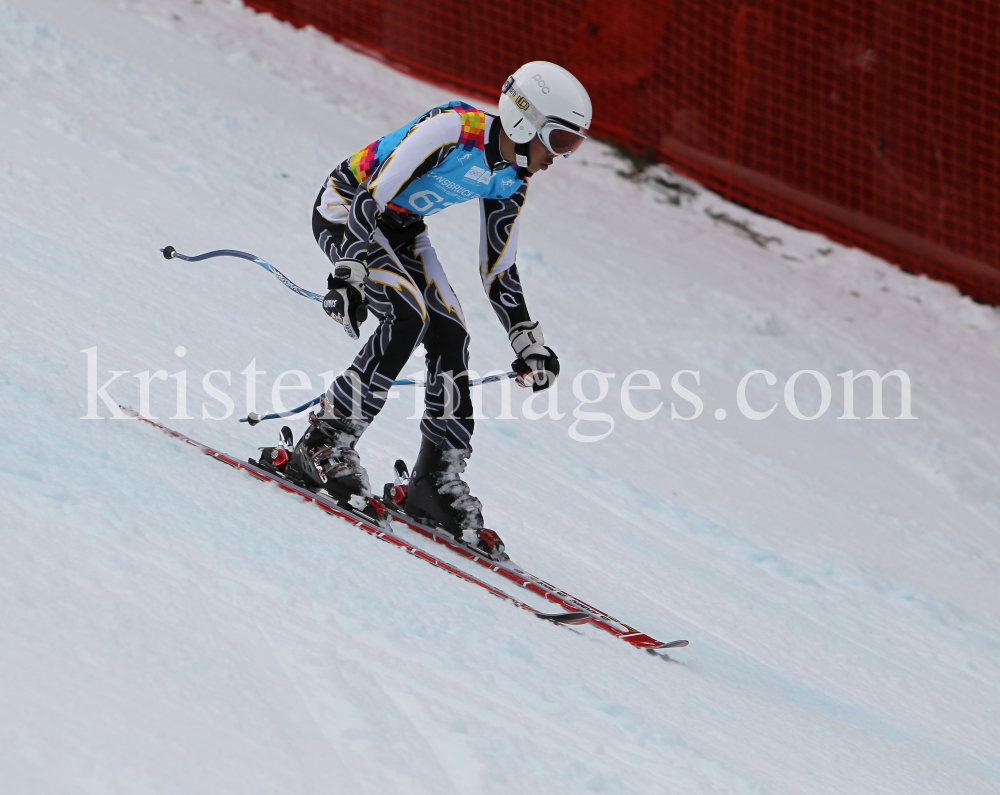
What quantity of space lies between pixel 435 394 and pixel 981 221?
A: 21.5 feet

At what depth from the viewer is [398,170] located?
3.19m

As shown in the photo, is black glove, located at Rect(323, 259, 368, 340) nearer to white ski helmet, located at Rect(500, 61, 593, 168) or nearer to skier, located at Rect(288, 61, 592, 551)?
skier, located at Rect(288, 61, 592, 551)

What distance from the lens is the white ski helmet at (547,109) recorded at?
10.4ft

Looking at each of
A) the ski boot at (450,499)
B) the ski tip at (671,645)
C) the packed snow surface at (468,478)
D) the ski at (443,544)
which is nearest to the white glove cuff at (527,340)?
the ski boot at (450,499)

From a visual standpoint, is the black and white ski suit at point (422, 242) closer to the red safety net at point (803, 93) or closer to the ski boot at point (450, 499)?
the ski boot at point (450, 499)

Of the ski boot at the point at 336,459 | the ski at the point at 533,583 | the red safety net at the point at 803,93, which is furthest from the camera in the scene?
the red safety net at the point at 803,93

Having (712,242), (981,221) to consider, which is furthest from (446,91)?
(981,221)

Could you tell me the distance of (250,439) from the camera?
156 inches

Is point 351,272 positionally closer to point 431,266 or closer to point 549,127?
point 431,266

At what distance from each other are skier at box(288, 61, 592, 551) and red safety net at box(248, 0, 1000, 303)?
20.0ft

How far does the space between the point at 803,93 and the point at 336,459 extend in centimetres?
673

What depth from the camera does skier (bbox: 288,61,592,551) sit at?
10.5 feet

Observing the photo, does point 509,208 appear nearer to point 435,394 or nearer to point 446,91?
point 435,394

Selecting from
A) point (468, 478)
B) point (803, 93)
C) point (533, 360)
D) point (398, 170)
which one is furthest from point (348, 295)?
point (803, 93)
